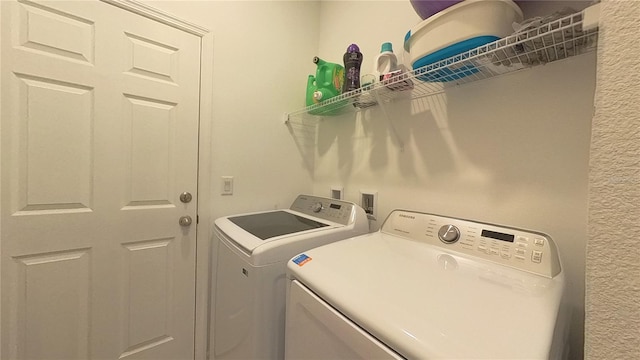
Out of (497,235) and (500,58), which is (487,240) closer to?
(497,235)

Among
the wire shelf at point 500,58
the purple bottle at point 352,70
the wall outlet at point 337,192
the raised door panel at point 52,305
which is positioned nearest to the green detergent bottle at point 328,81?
the purple bottle at point 352,70

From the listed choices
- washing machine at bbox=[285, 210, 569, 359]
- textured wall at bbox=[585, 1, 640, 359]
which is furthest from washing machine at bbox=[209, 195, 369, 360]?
textured wall at bbox=[585, 1, 640, 359]

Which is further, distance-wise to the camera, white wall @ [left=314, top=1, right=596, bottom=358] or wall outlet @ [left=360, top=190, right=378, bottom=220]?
wall outlet @ [left=360, top=190, right=378, bottom=220]

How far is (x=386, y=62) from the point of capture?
50.5 inches

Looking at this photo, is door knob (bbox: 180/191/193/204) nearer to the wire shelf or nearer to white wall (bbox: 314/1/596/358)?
white wall (bbox: 314/1/596/358)

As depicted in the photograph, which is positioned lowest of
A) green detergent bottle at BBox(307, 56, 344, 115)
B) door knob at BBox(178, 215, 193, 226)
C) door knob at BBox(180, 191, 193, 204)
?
door knob at BBox(178, 215, 193, 226)

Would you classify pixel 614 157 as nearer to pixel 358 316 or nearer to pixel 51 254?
pixel 358 316

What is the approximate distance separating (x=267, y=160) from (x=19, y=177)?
1174 mm

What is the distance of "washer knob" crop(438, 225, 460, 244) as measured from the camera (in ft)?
3.16

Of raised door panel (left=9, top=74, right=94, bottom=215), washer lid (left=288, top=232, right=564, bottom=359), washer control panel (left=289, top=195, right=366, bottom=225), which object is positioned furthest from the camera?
washer control panel (left=289, top=195, right=366, bottom=225)

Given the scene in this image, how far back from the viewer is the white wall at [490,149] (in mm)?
867

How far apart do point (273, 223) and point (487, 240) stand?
1012 millimetres

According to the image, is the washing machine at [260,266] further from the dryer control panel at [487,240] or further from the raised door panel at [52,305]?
the raised door panel at [52,305]

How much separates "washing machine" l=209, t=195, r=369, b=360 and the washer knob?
435mm
